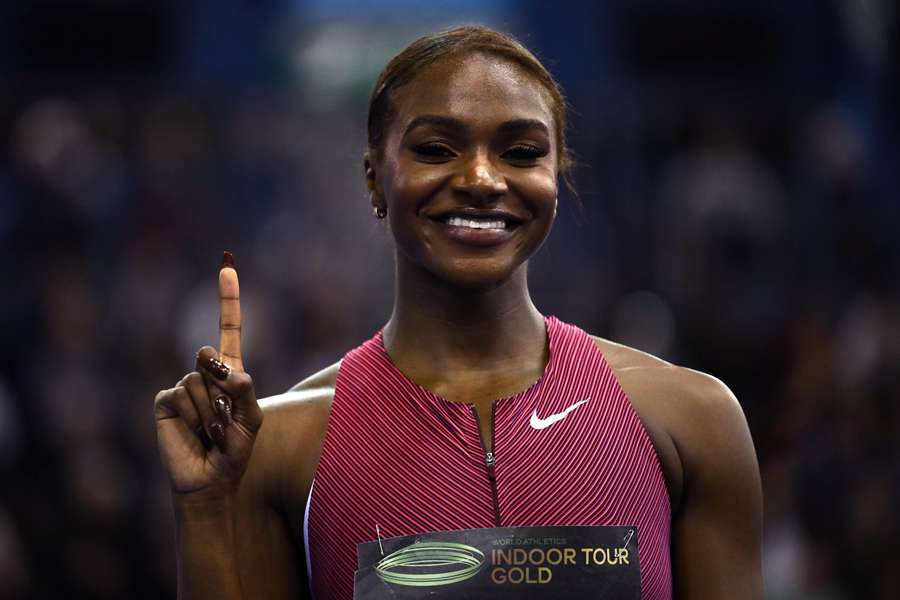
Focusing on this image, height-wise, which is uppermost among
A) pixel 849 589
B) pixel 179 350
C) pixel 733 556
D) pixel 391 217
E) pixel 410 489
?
pixel 391 217

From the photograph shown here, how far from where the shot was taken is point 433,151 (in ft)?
8.16

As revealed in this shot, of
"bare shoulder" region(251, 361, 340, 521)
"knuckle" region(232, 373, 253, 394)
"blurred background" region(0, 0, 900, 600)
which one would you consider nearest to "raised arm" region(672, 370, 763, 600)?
"bare shoulder" region(251, 361, 340, 521)

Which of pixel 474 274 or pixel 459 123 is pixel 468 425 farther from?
pixel 459 123

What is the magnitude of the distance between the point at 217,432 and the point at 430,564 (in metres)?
0.41

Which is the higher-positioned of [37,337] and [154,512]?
[37,337]

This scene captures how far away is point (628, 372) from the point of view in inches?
101

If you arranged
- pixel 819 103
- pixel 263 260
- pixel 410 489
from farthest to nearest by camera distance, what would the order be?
pixel 819 103 < pixel 263 260 < pixel 410 489

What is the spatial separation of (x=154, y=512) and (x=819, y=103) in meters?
4.38

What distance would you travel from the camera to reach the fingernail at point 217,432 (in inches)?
90.0

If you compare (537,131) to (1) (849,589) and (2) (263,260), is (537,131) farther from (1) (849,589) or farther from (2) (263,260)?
(2) (263,260)

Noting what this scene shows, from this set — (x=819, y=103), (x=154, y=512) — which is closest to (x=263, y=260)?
(x=154, y=512)

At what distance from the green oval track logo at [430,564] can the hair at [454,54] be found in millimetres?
739

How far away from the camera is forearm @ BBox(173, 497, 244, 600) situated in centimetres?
235

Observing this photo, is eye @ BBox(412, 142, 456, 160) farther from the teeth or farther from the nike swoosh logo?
the nike swoosh logo
